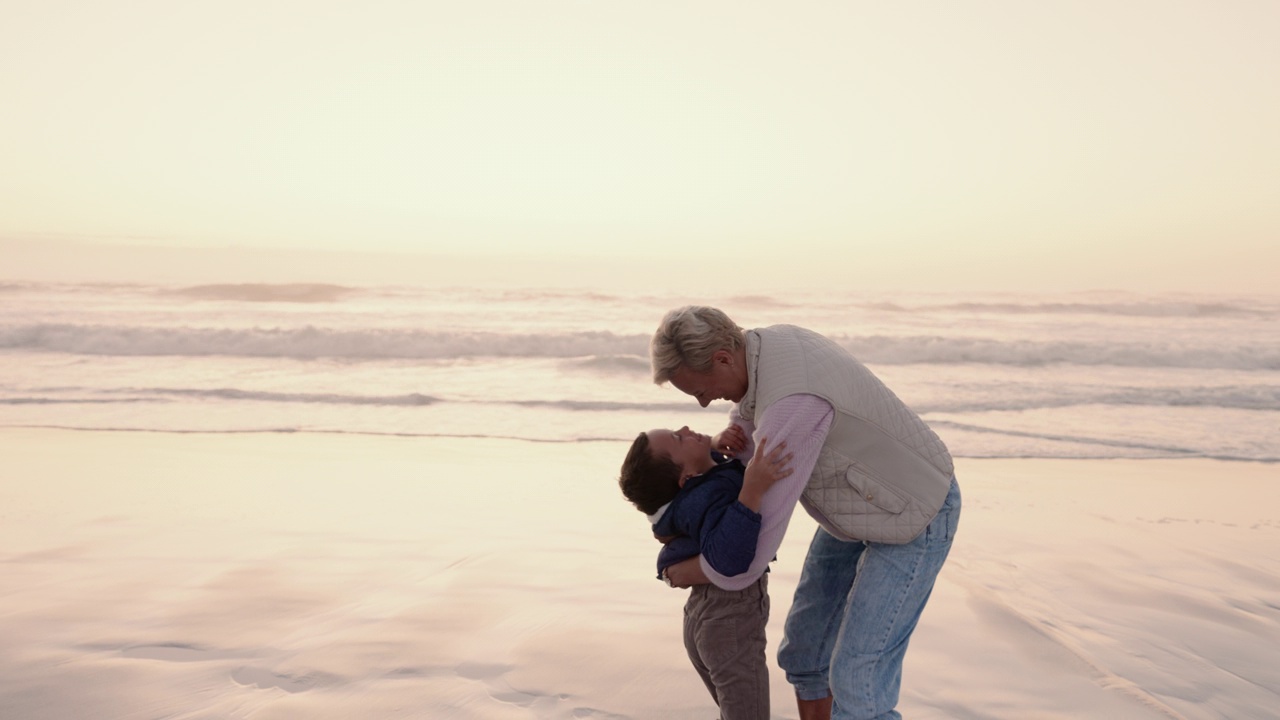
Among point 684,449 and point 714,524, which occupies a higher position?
point 684,449

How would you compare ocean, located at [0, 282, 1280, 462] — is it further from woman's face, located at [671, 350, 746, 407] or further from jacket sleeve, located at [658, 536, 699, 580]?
woman's face, located at [671, 350, 746, 407]

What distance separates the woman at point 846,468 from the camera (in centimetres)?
247

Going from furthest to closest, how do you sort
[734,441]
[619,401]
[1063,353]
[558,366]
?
[1063,353] → [558,366] → [619,401] → [734,441]

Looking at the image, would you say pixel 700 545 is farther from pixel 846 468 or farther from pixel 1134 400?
pixel 1134 400

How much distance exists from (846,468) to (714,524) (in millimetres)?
419

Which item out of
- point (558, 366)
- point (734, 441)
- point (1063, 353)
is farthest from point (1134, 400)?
point (734, 441)

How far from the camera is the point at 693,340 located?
2.48 m

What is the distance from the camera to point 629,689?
3932mm

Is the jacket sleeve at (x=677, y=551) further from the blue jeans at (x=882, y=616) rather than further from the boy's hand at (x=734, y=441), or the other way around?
the blue jeans at (x=882, y=616)

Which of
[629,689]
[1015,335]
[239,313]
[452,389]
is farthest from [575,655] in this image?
[239,313]

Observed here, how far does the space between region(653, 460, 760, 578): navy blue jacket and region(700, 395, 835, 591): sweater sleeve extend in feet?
0.16

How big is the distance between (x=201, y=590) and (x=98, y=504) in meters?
2.36

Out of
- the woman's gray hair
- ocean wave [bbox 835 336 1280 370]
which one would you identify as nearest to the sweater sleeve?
the woman's gray hair

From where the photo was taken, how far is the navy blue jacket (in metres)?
2.48
